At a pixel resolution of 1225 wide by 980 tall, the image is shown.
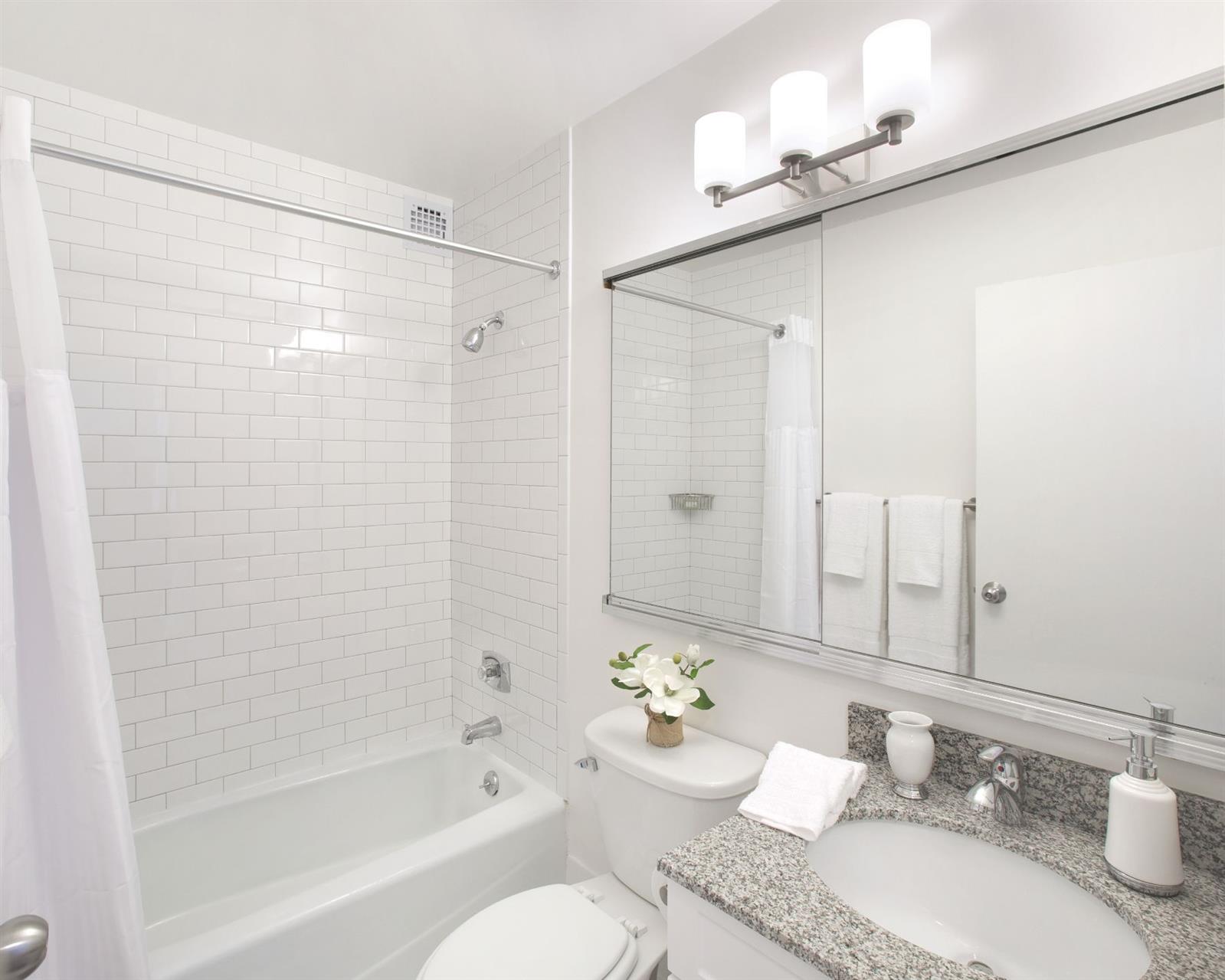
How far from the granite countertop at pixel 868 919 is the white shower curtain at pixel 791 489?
43 cm

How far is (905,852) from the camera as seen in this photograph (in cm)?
111

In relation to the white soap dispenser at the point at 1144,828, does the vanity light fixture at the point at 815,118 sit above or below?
above

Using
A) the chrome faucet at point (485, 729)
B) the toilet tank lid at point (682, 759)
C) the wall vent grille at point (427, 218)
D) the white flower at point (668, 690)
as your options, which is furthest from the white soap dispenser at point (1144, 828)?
the wall vent grille at point (427, 218)

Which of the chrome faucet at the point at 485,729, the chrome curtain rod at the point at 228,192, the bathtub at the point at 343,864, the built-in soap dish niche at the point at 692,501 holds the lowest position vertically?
the bathtub at the point at 343,864

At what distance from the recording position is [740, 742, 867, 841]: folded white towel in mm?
1078

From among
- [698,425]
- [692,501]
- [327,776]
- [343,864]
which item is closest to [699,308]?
[698,425]

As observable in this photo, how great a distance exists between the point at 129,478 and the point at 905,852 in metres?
2.30

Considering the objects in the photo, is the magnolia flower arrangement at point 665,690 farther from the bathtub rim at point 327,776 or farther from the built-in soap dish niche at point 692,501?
the bathtub rim at point 327,776

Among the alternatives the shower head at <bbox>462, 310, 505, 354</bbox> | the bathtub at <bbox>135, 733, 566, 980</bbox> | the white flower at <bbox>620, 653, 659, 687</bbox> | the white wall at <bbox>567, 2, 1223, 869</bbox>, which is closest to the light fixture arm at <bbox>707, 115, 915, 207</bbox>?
the white wall at <bbox>567, 2, 1223, 869</bbox>

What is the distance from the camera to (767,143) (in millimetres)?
1538

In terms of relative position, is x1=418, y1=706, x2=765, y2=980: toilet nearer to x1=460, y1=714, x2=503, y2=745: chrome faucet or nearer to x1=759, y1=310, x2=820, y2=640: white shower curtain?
x1=759, y1=310, x2=820, y2=640: white shower curtain

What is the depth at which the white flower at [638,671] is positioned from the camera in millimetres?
1551

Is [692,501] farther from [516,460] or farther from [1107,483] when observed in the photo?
[1107,483]

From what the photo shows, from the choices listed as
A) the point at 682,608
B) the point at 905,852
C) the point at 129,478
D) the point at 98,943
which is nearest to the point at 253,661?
the point at 129,478
